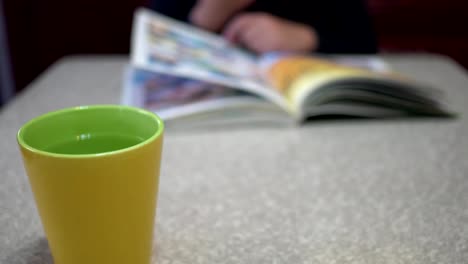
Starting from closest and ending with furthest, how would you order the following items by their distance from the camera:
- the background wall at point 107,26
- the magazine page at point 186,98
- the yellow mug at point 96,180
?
the yellow mug at point 96,180
the magazine page at point 186,98
the background wall at point 107,26

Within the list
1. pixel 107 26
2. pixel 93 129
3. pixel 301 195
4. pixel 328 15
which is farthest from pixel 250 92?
pixel 107 26

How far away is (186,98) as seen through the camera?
0.67 meters

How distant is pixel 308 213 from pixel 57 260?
0.23 meters

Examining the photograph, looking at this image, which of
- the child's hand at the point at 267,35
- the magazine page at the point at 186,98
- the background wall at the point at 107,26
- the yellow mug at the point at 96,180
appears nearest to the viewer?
the yellow mug at the point at 96,180

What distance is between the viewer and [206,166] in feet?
1.74

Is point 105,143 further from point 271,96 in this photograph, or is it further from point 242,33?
point 242,33

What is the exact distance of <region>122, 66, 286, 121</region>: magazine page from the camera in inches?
24.9

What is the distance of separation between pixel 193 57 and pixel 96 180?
0.49 m

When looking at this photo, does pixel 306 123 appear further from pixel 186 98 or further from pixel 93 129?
pixel 93 129

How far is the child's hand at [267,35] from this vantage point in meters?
0.92

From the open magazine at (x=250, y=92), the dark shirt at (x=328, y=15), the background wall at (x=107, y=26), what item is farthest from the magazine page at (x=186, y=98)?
the background wall at (x=107, y=26)

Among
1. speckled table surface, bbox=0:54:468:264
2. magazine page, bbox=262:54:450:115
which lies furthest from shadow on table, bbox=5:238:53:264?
magazine page, bbox=262:54:450:115

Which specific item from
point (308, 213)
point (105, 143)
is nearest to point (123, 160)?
point (105, 143)

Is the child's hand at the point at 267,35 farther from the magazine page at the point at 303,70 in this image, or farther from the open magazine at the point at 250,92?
the open magazine at the point at 250,92
